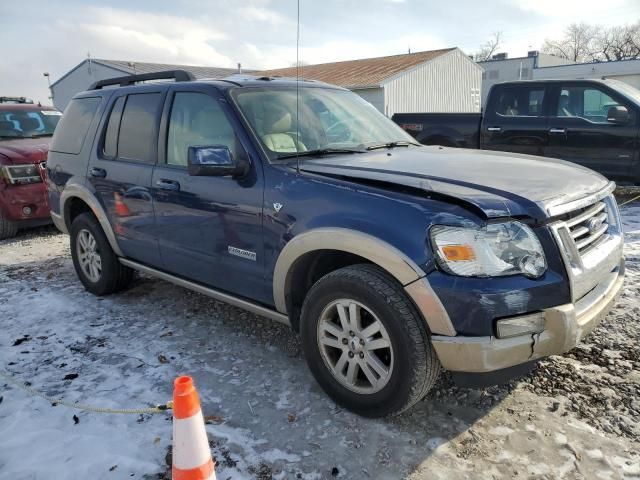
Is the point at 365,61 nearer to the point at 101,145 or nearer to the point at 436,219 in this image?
the point at 101,145

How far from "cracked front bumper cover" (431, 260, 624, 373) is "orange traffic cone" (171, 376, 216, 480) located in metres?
1.11

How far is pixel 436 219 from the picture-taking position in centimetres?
232

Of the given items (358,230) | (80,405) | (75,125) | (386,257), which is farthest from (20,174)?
(386,257)

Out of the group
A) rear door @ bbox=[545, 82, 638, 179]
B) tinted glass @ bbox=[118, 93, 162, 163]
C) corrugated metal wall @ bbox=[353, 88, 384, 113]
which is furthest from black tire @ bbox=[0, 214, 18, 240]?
corrugated metal wall @ bbox=[353, 88, 384, 113]

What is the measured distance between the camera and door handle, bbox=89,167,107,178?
429cm

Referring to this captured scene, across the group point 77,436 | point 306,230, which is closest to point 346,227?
point 306,230

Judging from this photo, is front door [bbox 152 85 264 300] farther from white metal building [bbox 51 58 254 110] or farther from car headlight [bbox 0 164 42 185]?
white metal building [bbox 51 58 254 110]

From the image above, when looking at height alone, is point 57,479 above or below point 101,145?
below

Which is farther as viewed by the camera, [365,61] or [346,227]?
[365,61]

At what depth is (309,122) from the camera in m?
3.46

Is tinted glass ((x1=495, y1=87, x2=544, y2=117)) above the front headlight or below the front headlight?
above

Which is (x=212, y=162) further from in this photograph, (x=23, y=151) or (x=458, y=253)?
(x=23, y=151)

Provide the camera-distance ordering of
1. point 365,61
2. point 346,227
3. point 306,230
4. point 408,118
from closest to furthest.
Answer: point 346,227 → point 306,230 → point 408,118 → point 365,61

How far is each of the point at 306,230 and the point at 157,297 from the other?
2489 millimetres
